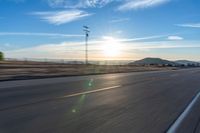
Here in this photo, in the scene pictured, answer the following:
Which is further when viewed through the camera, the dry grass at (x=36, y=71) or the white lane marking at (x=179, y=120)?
the dry grass at (x=36, y=71)

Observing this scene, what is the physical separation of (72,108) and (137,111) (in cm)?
207

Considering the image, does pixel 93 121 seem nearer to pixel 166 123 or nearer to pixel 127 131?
pixel 127 131

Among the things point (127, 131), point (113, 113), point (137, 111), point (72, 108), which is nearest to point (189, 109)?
point (137, 111)

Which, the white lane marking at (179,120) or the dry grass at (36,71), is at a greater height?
the dry grass at (36,71)

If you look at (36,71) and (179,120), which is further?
(36,71)

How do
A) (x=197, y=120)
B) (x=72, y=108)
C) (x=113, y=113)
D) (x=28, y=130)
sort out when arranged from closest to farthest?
(x=28, y=130) → (x=197, y=120) → (x=113, y=113) → (x=72, y=108)

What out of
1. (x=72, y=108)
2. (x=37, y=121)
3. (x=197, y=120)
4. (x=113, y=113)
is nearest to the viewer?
(x=37, y=121)

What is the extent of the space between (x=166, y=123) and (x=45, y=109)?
3.86 m

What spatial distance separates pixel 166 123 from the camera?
8719 millimetres

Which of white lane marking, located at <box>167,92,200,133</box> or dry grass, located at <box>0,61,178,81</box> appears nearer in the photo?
white lane marking, located at <box>167,92,200,133</box>

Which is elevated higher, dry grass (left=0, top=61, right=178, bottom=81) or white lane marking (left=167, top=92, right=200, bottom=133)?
dry grass (left=0, top=61, right=178, bottom=81)

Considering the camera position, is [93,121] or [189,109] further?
[189,109]

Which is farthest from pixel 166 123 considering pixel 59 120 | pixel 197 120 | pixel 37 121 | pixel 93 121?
pixel 37 121

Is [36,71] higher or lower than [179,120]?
higher
